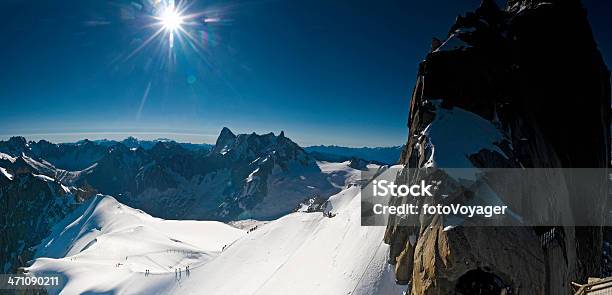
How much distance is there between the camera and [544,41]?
3391 centimetres

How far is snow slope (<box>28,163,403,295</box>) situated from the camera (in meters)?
36.6

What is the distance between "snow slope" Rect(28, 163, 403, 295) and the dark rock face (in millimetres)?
5483

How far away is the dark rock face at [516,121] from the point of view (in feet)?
70.9

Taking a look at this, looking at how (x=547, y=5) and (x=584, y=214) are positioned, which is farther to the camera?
(x=547, y=5)

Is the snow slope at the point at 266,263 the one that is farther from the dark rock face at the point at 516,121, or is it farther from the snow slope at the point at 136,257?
the dark rock face at the point at 516,121

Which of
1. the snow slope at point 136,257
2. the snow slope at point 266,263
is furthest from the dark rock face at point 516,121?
the snow slope at point 136,257

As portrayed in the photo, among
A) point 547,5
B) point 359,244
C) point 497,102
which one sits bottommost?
point 359,244

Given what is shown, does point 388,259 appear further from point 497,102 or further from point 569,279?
point 497,102

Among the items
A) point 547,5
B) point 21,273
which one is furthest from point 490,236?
point 21,273

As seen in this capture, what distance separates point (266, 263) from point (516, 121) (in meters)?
43.8

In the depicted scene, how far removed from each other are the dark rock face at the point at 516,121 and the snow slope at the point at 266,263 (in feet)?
18.0

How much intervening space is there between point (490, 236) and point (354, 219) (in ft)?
91.3

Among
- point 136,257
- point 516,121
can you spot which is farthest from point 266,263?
point 136,257

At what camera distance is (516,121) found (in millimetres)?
28703
